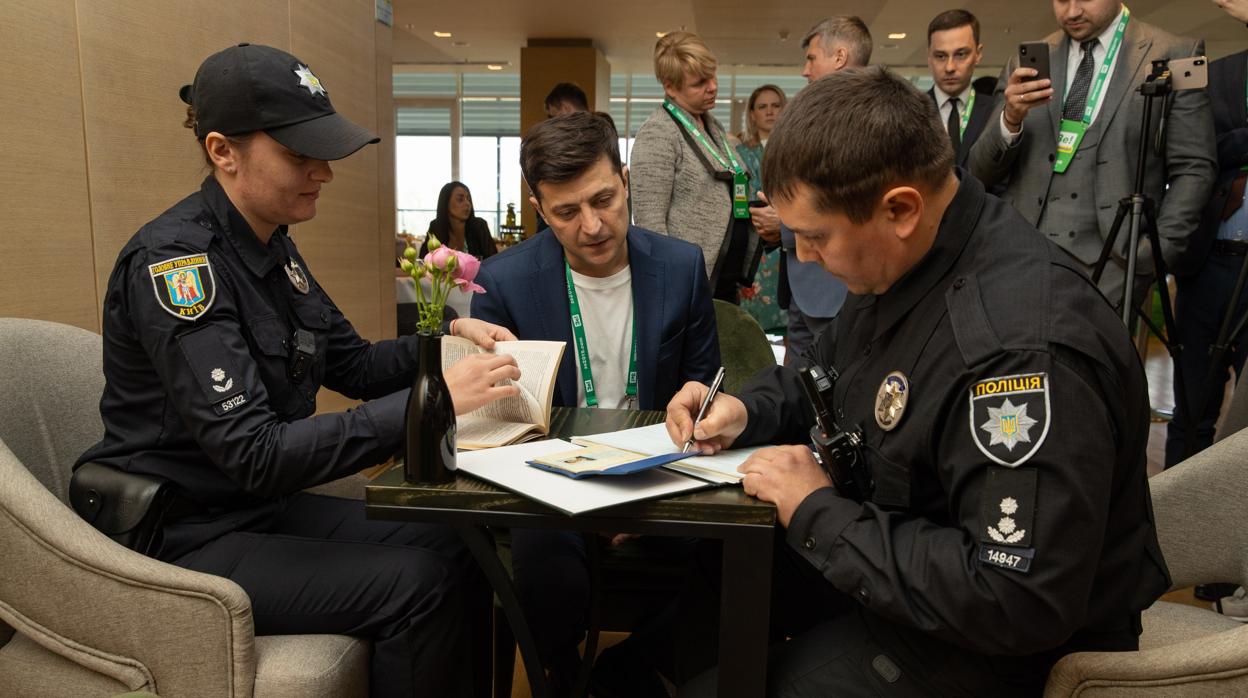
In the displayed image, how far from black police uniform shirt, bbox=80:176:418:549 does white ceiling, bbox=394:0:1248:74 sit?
813 centimetres

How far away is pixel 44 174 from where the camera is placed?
2123 millimetres

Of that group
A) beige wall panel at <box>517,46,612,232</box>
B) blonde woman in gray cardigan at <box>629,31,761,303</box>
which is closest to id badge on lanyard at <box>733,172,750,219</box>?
blonde woman in gray cardigan at <box>629,31,761,303</box>

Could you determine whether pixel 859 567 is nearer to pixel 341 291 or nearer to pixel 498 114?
pixel 341 291

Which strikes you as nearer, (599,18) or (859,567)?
(859,567)

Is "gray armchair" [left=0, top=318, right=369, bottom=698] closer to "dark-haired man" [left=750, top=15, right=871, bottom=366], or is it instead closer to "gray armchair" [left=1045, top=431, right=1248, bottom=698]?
"gray armchair" [left=1045, top=431, right=1248, bottom=698]

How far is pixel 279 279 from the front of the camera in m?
1.56

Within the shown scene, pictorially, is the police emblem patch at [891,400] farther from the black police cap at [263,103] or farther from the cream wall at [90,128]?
the cream wall at [90,128]

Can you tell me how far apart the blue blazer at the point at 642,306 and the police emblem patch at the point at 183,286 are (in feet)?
2.18

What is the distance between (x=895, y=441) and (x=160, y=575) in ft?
3.42

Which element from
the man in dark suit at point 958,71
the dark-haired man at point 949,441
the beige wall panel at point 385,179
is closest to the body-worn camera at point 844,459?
the dark-haired man at point 949,441

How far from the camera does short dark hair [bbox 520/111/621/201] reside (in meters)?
1.73

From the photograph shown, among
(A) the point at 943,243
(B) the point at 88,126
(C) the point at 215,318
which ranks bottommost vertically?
(C) the point at 215,318

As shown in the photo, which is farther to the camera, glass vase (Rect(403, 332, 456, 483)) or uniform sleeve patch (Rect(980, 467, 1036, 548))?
glass vase (Rect(403, 332, 456, 483))

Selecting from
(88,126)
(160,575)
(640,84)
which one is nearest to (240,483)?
(160,575)
